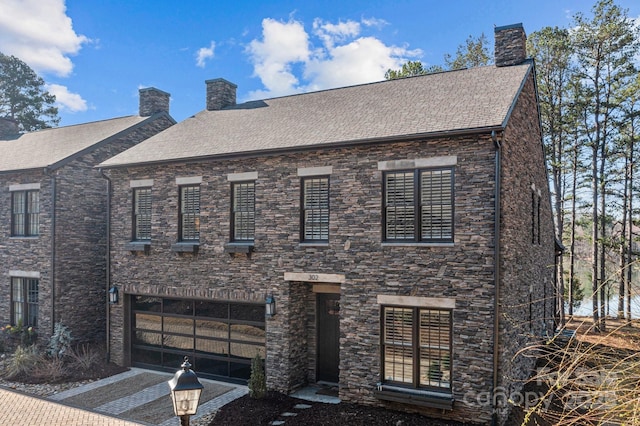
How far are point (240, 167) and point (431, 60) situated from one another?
71.7 feet

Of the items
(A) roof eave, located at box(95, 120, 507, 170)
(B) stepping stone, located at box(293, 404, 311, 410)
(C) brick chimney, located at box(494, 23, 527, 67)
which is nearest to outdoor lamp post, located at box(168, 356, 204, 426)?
(B) stepping stone, located at box(293, 404, 311, 410)

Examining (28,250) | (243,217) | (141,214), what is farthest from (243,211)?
(28,250)

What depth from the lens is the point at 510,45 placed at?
12727mm

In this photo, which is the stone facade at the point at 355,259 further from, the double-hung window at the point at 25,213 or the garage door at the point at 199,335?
the double-hung window at the point at 25,213

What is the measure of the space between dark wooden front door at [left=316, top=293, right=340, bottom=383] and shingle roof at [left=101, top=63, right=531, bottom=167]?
412 centimetres

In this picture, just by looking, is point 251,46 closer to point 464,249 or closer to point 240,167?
point 240,167

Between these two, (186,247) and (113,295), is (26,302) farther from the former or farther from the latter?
(186,247)

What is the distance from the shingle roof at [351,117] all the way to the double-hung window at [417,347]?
3.94m

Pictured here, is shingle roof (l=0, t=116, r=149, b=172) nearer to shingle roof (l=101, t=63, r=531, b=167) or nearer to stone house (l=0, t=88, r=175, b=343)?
stone house (l=0, t=88, r=175, b=343)

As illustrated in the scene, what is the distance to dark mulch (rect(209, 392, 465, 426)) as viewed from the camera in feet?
30.3

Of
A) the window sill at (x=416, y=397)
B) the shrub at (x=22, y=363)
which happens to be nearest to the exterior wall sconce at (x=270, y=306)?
the window sill at (x=416, y=397)

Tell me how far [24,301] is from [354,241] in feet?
40.6

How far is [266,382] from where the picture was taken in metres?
11.4

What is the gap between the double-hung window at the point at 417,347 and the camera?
9.51m
